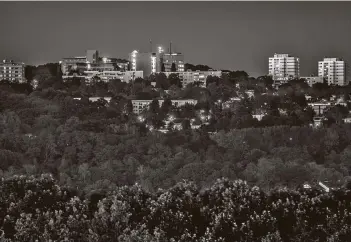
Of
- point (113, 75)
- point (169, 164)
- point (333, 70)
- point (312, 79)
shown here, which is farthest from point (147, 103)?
point (169, 164)

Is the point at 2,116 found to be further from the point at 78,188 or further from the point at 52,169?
the point at 78,188

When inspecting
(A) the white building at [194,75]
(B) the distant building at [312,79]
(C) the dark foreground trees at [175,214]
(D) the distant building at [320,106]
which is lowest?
(C) the dark foreground trees at [175,214]

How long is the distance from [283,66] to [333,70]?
8.33 feet

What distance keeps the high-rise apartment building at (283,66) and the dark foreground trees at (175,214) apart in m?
24.9

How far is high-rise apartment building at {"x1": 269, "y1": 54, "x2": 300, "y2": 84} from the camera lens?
137 feet

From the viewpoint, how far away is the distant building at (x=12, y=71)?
37.0 metres

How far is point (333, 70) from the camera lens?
1618 inches

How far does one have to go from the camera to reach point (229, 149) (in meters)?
25.4

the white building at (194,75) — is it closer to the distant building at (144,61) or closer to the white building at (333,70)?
the distant building at (144,61)

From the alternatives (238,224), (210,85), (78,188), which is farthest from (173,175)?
(210,85)

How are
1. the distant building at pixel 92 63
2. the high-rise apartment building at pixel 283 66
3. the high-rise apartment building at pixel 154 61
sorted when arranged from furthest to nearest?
the high-rise apartment building at pixel 283 66 < the high-rise apartment building at pixel 154 61 < the distant building at pixel 92 63

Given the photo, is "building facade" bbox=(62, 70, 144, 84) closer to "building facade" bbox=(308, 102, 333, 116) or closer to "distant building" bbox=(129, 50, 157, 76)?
"distant building" bbox=(129, 50, 157, 76)

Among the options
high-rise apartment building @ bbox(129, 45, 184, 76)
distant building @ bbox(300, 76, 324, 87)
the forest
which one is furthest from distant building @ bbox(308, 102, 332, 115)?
high-rise apartment building @ bbox(129, 45, 184, 76)

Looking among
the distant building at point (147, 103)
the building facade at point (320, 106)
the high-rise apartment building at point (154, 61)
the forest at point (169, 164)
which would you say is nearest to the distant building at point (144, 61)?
the high-rise apartment building at point (154, 61)
